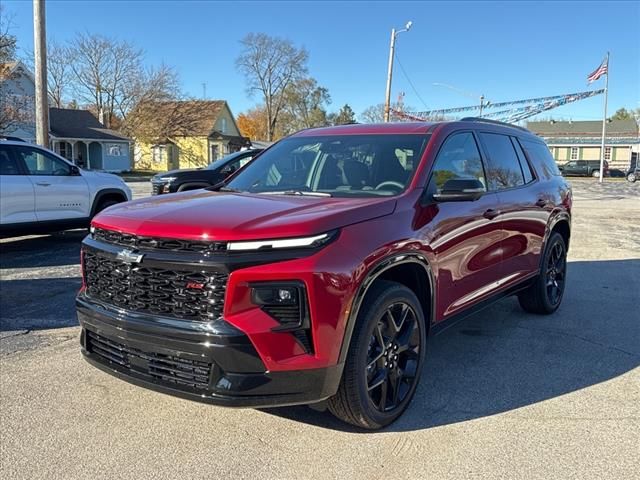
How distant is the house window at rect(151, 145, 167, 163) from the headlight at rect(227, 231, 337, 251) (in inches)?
1984

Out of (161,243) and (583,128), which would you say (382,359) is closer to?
(161,243)

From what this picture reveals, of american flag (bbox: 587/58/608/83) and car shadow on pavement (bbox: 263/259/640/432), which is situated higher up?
american flag (bbox: 587/58/608/83)

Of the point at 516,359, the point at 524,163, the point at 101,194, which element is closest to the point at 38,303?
the point at 101,194

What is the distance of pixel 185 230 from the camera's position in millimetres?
2918

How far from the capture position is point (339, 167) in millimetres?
4277

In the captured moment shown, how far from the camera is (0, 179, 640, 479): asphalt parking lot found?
3.00 meters

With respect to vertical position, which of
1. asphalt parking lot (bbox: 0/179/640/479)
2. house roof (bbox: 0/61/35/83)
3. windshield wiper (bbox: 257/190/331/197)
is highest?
house roof (bbox: 0/61/35/83)

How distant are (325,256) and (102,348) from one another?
4.81 feet

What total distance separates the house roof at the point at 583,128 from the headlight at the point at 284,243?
7261 cm

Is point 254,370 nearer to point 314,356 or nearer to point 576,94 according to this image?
point 314,356

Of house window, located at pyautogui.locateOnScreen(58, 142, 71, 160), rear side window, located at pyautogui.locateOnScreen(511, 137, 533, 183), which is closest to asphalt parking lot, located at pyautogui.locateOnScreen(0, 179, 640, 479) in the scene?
rear side window, located at pyautogui.locateOnScreen(511, 137, 533, 183)

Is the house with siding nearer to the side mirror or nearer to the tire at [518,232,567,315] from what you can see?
the tire at [518,232,567,315]

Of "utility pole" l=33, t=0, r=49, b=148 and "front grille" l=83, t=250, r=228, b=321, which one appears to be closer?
"front grille" l=83, t=250, r=228, b=321

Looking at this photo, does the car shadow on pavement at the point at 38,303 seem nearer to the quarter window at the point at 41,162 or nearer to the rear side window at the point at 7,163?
the rear side window at the point at 7,163
